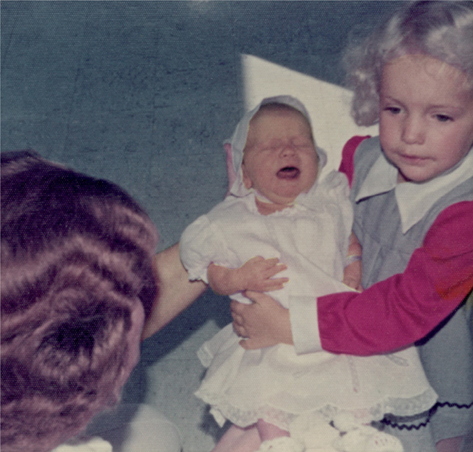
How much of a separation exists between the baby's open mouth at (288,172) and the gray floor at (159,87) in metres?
0.63

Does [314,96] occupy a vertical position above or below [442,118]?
below

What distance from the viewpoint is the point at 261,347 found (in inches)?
41.7

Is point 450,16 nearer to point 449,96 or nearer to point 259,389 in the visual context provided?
point 449,96

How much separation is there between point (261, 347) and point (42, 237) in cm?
57

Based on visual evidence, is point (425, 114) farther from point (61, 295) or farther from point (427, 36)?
point (61, 295)

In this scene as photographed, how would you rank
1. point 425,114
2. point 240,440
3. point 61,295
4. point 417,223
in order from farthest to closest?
point 240,440 → point 417,223 → point 425,114 → point 61,295

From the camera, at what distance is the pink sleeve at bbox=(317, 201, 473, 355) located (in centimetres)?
90

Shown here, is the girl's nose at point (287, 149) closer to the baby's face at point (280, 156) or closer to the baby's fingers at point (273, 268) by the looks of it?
the baby's face at point (280, 156)

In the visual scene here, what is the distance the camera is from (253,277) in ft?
3.46

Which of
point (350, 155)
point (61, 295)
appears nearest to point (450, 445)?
point (350, 155)

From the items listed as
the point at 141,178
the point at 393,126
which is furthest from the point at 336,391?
the point at 141,178

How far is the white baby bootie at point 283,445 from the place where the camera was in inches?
37.1

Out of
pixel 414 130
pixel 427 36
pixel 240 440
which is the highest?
pixel 427 36

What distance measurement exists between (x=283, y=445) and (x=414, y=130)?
58 cm
